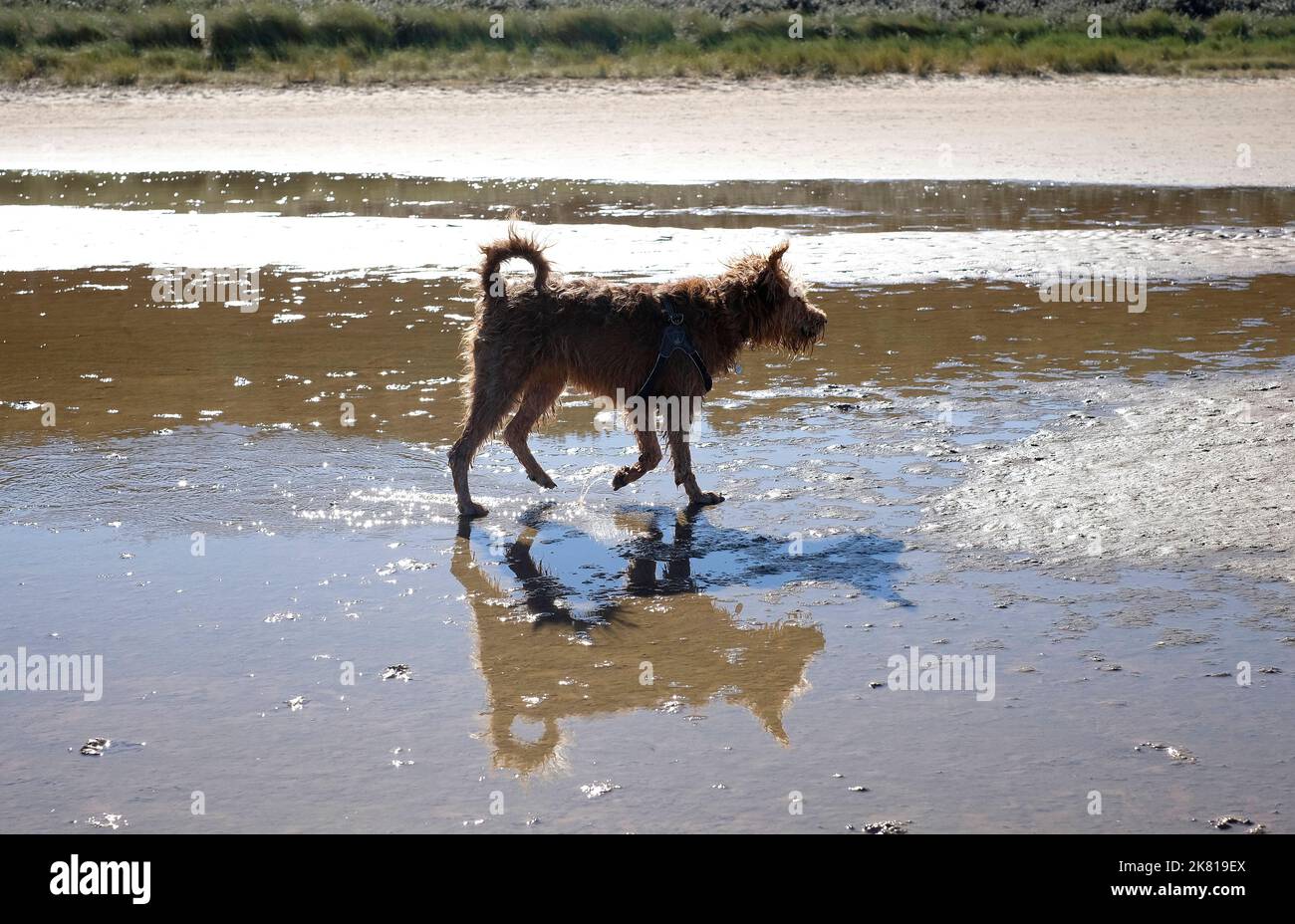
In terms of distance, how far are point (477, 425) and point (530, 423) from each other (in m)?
0.51

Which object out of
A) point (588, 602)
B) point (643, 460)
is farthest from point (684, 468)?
point (588, 602)

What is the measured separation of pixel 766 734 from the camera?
474 centimetres

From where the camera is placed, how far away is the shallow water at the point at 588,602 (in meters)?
4.39

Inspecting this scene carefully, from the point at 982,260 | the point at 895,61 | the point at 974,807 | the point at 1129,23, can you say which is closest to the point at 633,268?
the point at 982,260

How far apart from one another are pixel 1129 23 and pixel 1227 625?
31.6 m

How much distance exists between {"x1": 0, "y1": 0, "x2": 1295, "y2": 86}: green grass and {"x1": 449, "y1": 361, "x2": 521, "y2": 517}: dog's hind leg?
22823 mm

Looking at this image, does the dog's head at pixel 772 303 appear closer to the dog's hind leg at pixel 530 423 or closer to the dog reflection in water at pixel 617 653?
the dog's hind leg at pixel 530 423

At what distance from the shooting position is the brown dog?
281 inches

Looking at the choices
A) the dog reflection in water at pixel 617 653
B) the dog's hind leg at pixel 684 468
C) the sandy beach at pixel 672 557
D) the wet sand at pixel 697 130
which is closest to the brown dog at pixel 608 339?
the dog's hind leg at pixel 684 468

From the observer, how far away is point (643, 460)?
287 inches

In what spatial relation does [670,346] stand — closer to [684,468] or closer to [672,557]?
[684,468]

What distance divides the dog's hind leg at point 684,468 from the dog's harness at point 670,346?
0.28 meters

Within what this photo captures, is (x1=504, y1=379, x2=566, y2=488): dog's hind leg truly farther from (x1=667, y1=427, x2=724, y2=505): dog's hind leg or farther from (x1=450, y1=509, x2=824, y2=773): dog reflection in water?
(x1=450, y1=509, x2=824, y2=773): dog reflection in water
